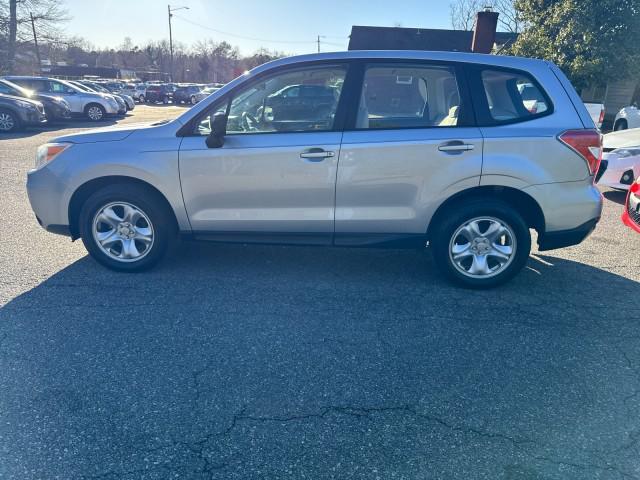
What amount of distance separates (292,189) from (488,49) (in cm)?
1686

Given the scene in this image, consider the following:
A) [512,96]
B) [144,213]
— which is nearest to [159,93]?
[144,213]

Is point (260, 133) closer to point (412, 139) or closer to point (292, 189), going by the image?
point (292, 189)

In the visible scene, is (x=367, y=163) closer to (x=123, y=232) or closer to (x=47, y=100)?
(x=123, y=232)

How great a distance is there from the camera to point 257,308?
11.4ft

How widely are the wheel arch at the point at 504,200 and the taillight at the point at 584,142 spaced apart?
0.50 meters

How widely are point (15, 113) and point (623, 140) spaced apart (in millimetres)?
15991

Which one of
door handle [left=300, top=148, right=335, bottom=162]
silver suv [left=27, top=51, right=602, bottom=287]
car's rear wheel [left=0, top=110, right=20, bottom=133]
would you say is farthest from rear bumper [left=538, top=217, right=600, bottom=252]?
car's rear wheel [left=0, top=110, right=20, bottom=133]

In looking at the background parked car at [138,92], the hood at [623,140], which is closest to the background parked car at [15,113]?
the hood at [623,140]

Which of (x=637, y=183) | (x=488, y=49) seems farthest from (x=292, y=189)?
(x=488, y=49)

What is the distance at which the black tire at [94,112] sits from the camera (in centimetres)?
1814

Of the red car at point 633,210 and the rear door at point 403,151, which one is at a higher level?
the rear door at point 403,151

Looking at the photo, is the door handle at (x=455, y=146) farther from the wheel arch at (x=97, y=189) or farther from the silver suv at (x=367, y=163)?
the wheel arch at (x=97, y=189)

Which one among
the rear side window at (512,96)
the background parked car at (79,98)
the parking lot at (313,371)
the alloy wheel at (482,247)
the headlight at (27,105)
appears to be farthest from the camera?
the background parked car at (79,98)

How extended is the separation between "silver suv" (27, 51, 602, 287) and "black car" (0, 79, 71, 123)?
564 inches
